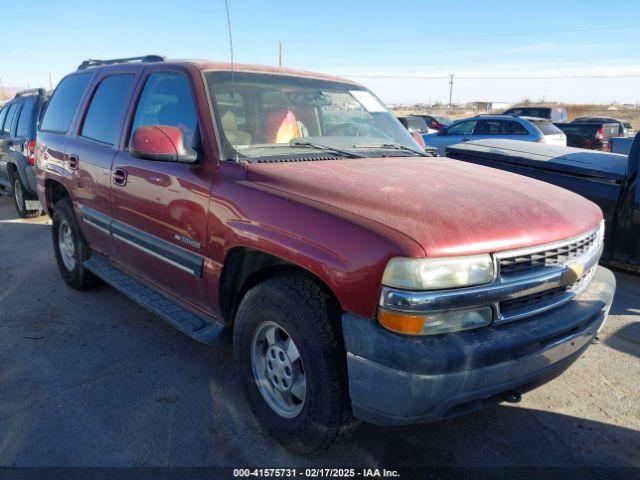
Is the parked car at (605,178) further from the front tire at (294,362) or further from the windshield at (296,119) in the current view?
the front tire at (294,362)

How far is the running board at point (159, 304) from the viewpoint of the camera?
3.04 m

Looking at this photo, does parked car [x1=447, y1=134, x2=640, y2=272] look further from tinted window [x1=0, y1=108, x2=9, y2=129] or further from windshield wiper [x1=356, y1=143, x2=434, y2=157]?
tinted window [x1=0, y1=108, x2=9, y2=129]

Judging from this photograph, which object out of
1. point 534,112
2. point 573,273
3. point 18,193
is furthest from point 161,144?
point 534,112

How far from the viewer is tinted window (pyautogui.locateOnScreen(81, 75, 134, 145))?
3916 mm

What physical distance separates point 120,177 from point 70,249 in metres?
1.70

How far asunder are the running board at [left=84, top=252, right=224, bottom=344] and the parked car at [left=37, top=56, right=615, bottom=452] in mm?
16

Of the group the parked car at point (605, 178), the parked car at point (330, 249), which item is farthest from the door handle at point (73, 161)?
the parked car at point (605, 178)

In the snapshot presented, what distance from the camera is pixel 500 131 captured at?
1297 centimetres

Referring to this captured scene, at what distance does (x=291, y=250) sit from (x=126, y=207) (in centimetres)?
185

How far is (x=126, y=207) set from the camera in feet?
12.1

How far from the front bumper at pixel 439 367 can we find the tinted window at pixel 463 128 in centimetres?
1225

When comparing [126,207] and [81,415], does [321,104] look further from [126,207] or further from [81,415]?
[81,415]

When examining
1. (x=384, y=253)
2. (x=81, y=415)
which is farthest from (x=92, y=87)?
(x=384, y=253)

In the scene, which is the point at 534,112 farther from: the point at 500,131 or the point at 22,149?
the point at 22,149
